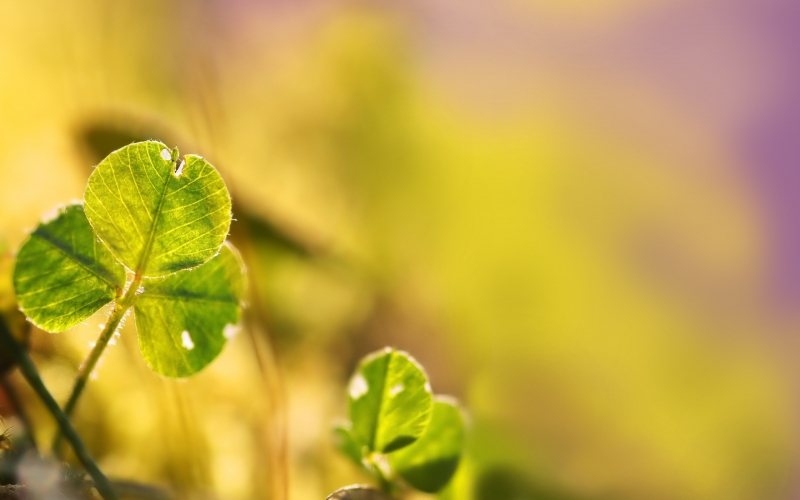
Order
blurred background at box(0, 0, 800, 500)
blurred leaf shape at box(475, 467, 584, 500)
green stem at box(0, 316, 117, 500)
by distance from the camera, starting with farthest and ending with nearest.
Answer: blurred background at box(0, 0, 800, 500)
blurred leaf shape at box(475, 467, 584, 500)
green stem at box(0, 316, 117, 500)

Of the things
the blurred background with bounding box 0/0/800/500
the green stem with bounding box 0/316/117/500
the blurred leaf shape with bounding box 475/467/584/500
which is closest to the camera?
the green stem with bounding box 0/316/117/500

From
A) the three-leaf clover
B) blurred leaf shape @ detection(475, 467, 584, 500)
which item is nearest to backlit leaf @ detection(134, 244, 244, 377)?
the three-leaf clover

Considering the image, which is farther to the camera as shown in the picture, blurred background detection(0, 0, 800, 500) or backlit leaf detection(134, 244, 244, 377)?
blurred background detection(0, 0, 800, 500)

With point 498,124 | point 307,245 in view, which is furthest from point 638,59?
point 307,245

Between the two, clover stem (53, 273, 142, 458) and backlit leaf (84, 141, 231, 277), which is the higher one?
backlit leaf (84, 141, 231, 277)

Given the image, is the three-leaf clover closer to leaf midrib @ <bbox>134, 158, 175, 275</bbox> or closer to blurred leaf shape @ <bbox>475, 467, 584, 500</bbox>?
leaf midrib @ <bbox>134, 158, 175, 275</bbox>

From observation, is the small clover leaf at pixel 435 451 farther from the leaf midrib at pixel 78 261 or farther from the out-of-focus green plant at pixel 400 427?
the leaf midrib at pixel 78 261

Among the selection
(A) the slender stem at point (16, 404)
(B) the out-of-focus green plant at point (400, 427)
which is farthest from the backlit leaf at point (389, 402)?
(A) the slender stem at point (16, 404)
